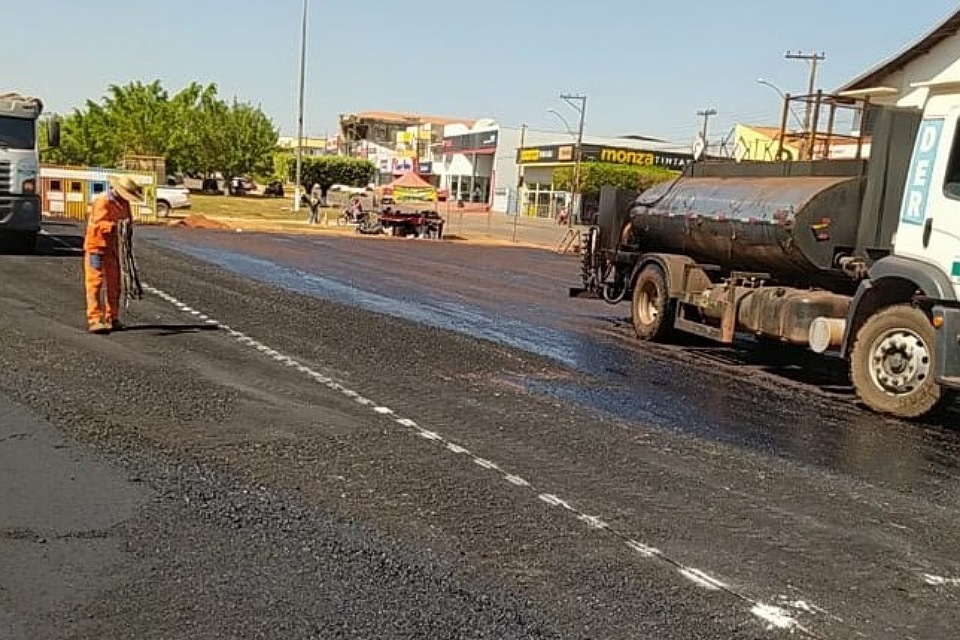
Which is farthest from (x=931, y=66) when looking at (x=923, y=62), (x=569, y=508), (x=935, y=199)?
(x=569, y=508)

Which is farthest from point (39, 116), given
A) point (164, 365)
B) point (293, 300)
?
point (164, 365)

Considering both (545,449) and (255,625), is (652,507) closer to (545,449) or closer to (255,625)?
(545,449)

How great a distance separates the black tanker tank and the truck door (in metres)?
1.32

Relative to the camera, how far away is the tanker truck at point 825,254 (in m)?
7.94

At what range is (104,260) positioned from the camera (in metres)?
10.4

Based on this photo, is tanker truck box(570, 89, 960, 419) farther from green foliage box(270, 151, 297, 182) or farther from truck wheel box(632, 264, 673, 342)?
green foliage box(270, 151, 297, 182)

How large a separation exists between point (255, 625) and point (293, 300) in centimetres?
1094

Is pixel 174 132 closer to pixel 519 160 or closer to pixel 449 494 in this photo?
pixel 519 160

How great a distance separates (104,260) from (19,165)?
8609 mm

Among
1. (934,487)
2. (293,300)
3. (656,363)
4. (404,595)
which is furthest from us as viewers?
(293,300)

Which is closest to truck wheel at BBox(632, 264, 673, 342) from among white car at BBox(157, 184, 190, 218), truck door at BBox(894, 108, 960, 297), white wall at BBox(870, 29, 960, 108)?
truck door at BBox(894, 108, 960, 297)

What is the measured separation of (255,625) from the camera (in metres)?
3.73

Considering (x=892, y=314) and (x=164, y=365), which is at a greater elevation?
(x=892, y=314)

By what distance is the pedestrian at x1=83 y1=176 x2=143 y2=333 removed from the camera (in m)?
10.3
